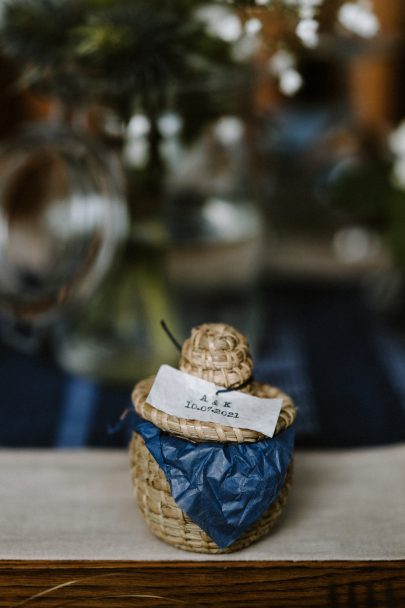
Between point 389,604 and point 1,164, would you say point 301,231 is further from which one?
point 389,604

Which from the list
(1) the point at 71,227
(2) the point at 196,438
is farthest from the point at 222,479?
(1) the point at 71,227

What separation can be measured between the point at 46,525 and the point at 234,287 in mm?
482

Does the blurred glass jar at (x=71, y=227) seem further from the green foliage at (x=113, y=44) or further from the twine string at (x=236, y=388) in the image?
the twine string at (x=236, y=388)

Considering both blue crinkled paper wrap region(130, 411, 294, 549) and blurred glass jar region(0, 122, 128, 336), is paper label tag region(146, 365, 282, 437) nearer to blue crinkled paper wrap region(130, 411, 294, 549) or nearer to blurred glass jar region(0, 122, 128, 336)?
blue crinkled paper wrap region(130, 411, 294, 549)

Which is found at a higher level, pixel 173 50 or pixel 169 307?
pixel 173 50

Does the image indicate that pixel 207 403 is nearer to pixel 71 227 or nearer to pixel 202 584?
pixel 202 584

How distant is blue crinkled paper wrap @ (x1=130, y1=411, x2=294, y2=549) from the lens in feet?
1.65

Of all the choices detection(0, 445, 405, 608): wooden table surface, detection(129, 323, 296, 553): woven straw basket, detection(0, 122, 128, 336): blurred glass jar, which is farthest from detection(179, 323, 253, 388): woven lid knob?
detection(0, 122, 128, 336): blurred glass jar

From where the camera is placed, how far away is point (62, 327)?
97cm

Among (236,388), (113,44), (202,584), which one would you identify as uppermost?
(113,44)

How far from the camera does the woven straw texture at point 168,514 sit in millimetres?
525

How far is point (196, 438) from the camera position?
51 cm

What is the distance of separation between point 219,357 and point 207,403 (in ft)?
0.12

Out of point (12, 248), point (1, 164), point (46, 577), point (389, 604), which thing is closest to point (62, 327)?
point (12, 248)
